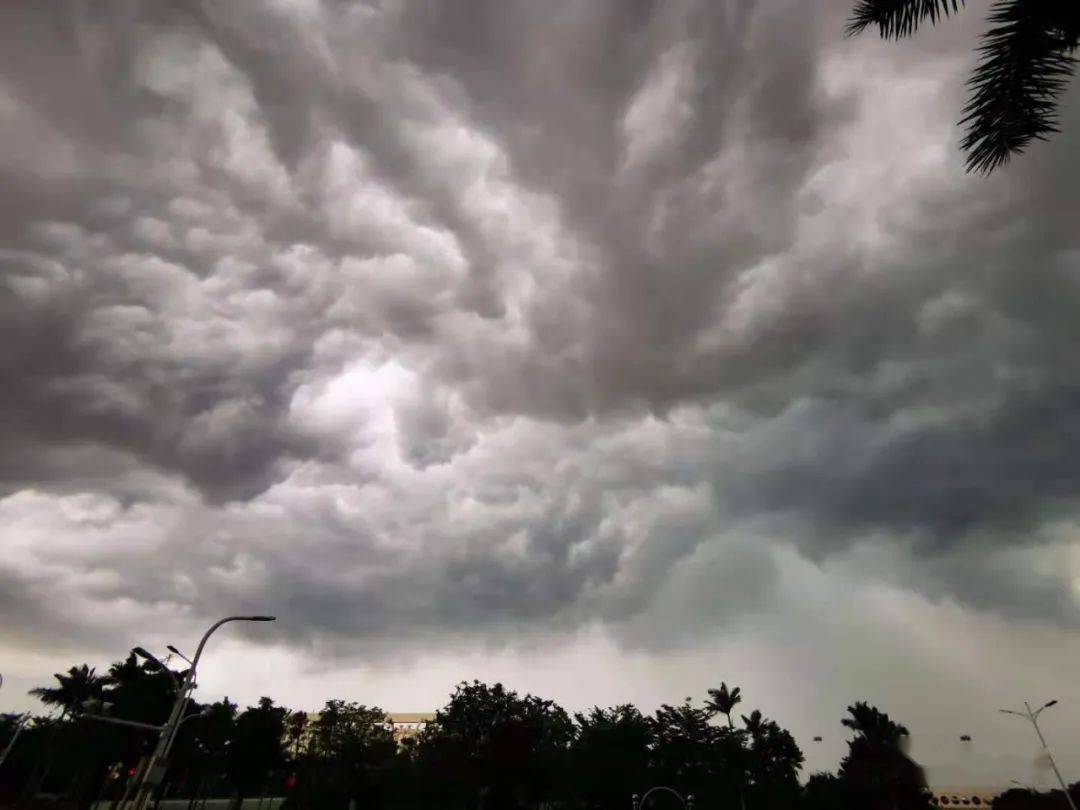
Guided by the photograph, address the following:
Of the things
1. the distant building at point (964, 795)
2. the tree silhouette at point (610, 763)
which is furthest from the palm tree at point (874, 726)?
the distant building at point (964, 795)

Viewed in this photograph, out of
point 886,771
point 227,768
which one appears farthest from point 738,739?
point 227,768

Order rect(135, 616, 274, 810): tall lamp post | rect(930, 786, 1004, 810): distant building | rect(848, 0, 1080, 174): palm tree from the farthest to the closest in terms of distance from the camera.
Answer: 1. rect(930, 786, 1004, 810): distant building
2. rect(135, 616, 274, 810): tall lamp post
3. rect(848, 0, 1080, 174): palm tree

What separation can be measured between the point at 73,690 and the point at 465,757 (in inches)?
1714

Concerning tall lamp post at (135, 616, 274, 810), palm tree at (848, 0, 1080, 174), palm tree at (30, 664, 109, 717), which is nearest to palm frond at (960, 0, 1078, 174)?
palm tree at (848, 0, 1080, 174)

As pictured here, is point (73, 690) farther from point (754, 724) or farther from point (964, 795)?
point (964, 795)

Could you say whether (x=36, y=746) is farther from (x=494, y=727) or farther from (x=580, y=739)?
(x=580, y=739)

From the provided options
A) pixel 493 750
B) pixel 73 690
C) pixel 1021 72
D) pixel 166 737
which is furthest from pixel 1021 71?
pixel 73 690

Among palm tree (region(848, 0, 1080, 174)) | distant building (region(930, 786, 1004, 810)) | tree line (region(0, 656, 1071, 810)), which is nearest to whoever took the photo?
palm tree (region(848, 0, 1080, 174))

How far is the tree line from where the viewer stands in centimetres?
5981

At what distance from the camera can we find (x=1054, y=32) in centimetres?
1116

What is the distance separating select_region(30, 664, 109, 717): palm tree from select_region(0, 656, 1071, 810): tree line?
0.11m

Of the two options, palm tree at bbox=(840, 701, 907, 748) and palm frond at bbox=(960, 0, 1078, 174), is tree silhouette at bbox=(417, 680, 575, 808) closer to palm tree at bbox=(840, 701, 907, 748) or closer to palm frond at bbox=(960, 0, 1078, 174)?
palm tree at bbox=(840, 701, 907, 748)

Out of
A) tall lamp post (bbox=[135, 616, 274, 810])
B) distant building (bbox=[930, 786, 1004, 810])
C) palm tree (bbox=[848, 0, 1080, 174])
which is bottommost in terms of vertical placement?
tall lamp post (bbox=[135, 616, 274, 810])

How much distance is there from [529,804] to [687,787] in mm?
19507
